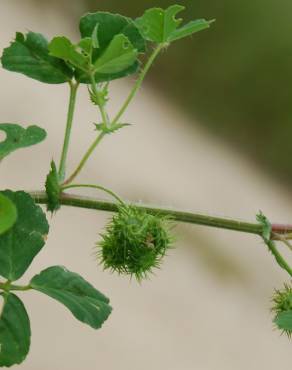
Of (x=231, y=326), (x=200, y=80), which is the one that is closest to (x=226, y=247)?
(x=231, y=326)

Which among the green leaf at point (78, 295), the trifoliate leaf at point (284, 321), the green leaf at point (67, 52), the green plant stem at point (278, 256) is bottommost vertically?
the green leaf at point (78, 295)

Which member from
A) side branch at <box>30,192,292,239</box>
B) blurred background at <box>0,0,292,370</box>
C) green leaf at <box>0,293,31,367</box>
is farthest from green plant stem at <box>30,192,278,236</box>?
blurred background at <box>0,0,292,370</box>

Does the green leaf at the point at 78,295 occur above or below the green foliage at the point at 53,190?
below

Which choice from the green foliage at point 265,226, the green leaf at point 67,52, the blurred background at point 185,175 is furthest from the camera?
the blurred background at point 185,175

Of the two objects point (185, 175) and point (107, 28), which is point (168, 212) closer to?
point (107, 28)

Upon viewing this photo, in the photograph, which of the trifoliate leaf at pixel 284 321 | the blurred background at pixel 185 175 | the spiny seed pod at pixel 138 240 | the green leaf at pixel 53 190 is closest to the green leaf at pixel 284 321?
the trifoliate leaf at pixel 284 321

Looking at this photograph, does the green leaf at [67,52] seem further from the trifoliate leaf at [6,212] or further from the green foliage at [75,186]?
the trifoliate leaf at [6,212]
